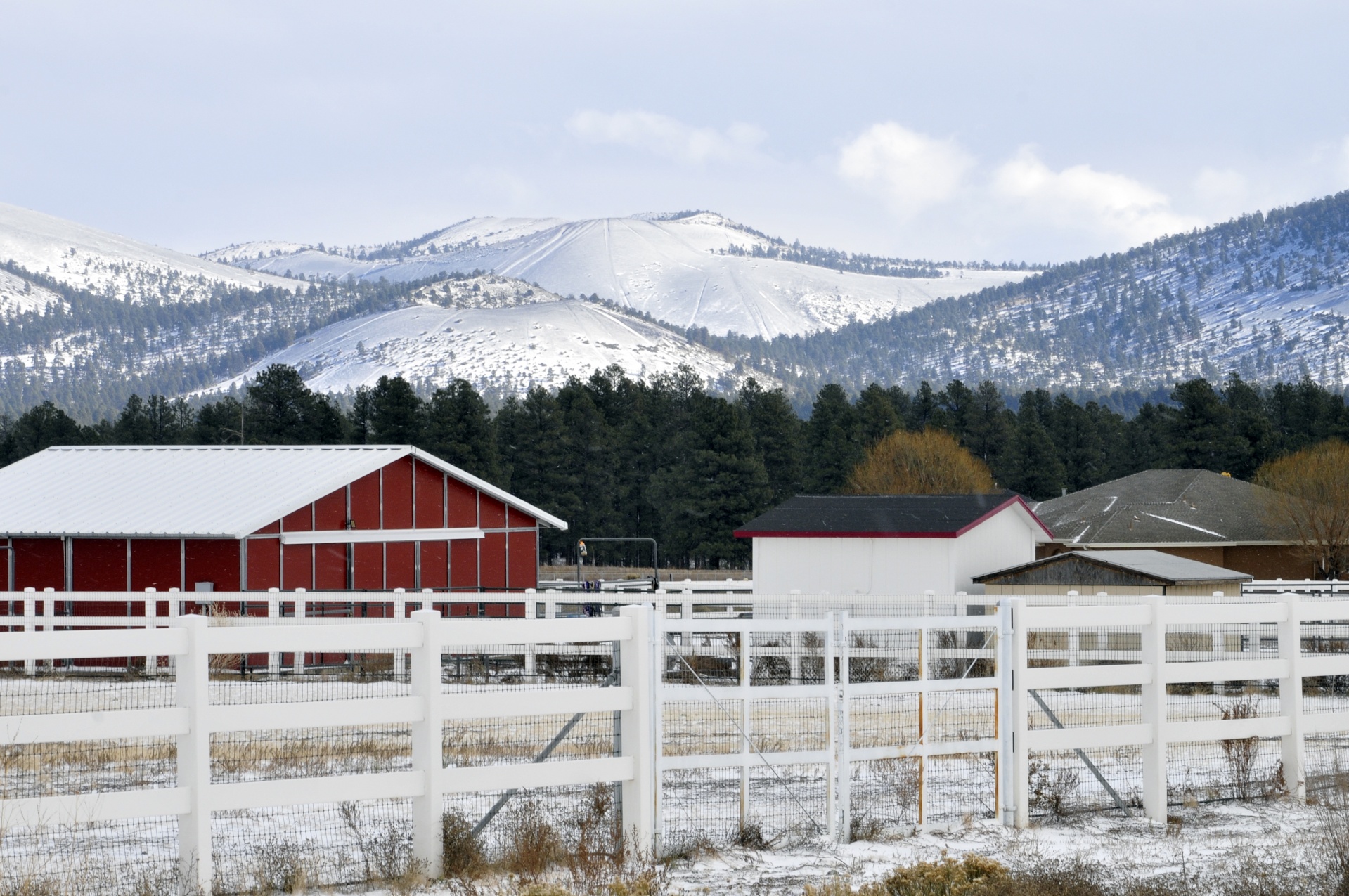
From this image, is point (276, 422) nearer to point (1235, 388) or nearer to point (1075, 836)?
point (1235, 388)

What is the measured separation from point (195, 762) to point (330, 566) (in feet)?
86.9

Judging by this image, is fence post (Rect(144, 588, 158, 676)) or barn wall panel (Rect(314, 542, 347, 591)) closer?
fence post (Rect(144, 588, 158, 676))

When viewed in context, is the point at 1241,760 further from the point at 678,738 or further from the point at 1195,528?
the point at 1195,528

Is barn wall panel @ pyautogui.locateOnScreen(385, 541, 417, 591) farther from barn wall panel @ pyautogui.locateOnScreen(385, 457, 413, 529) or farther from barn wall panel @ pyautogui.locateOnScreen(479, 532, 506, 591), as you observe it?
barn wall panel @ pyautogui.locateOnScreen(479, 532, 506, 591)

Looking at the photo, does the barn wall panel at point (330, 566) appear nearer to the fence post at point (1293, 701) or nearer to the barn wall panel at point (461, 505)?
the barn wall panel at point (461, 505)

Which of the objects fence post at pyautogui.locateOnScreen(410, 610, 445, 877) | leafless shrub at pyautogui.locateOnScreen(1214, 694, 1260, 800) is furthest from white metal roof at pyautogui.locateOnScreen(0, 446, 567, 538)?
fence post at pyautogui.locateOnScreen(410, 610, 445, 877)

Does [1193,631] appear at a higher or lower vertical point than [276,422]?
lower

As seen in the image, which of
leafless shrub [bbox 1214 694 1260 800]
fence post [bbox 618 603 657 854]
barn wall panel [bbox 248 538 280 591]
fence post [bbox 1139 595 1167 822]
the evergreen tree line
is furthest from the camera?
the evergreen tree line

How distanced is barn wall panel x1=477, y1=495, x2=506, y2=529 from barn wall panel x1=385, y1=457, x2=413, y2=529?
8.59ft

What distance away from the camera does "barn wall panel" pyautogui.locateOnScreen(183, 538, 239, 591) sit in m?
31.0

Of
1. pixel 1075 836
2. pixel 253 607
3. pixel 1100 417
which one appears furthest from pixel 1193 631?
pixel 1100 417

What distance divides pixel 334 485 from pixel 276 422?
5765 centimetres

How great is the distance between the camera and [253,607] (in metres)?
29.5

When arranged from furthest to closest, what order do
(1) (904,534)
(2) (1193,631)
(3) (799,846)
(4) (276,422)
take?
(4) (276,422), (1) (904,534), (2) (1193,631), (3) (799,846)
